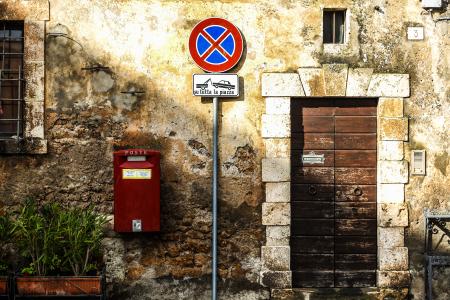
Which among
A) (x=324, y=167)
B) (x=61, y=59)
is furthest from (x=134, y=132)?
(x=324, y=167)

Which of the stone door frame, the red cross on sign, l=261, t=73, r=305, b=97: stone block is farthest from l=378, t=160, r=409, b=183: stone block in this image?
the red cross on sign

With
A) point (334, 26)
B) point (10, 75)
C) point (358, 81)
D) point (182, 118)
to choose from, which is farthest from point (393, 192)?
point (10, 75)

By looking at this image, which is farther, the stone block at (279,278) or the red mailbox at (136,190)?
the stone block at (279,278)

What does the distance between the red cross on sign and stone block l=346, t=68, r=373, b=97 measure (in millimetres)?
1287

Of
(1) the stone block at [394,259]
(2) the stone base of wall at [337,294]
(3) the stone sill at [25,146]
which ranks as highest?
(3) the stone sill at [25,146]

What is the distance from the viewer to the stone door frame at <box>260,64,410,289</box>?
296 inches

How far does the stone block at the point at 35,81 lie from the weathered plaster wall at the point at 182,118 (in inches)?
3.4

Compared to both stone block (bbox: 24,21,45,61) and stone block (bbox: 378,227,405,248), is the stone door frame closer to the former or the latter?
stone block (bbox: 378,227,405,248)

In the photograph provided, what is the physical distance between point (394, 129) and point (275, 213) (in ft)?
5.44

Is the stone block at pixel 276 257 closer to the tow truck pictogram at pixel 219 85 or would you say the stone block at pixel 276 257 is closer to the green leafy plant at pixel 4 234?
the tow truck pictogram at pixel 219 85

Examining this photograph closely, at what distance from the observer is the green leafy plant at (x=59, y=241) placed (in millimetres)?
6771

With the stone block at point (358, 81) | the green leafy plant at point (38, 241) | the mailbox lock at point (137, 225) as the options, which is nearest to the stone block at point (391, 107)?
the stone block at point (358, 81)

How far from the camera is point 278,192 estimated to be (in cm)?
753

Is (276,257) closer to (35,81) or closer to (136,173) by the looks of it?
(136,173)
